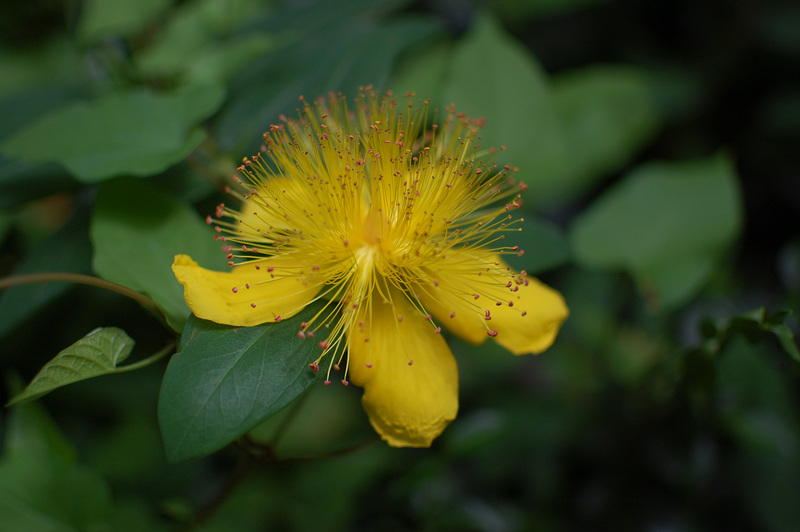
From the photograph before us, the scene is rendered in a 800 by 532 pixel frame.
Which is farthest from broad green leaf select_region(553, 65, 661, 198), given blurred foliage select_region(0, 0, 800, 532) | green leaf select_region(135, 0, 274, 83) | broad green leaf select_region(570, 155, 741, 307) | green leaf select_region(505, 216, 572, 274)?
green leaf select_region(135, 0, 274, 83)

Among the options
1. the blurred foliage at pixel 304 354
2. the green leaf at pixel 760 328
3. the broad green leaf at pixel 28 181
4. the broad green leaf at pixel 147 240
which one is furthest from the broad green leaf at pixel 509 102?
the broad green leaf at pixel 28 181

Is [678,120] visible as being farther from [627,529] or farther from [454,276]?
[454,276]

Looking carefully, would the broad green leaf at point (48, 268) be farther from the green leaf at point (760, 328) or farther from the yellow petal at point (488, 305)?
A: the green leaf at point (760, 328)

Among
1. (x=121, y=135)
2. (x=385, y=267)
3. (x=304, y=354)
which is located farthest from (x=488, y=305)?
(x=121, y=135)

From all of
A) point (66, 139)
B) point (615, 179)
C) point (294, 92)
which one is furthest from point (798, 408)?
point (66, 139)

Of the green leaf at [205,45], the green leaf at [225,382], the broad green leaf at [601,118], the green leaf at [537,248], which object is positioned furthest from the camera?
the broad green leaf at [601,118]

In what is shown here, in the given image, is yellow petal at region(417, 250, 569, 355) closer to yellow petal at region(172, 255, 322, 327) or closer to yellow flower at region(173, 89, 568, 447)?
yellow flower at region(173, 89, 568, 447)

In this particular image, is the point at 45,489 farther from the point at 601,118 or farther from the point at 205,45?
the point at 601,118
